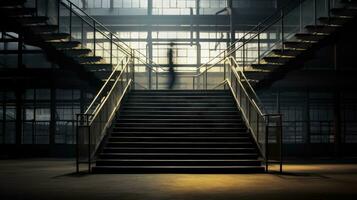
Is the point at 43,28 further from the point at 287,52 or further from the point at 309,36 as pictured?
the point at 309,36

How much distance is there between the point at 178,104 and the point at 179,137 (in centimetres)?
224

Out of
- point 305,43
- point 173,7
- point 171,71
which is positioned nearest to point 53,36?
point 305,43

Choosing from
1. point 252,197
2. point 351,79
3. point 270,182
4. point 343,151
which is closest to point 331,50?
point 351,79

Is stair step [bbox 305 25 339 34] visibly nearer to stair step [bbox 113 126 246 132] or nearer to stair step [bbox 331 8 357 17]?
stair step [bbox 331 8 357 17]

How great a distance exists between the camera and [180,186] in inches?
380

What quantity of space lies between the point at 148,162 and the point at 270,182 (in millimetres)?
3580

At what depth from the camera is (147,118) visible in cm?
1534

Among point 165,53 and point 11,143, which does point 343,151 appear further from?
point 11,143

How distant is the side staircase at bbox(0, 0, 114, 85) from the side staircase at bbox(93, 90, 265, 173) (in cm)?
183

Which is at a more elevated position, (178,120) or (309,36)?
(309,36)

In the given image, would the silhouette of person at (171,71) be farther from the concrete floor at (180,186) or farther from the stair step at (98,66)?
the concrete floor at (180,186)

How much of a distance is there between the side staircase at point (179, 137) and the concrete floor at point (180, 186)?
0.86 m

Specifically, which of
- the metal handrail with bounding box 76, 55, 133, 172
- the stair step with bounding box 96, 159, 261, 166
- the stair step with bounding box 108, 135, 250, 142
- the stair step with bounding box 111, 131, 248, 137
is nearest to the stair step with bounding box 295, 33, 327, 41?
the stair step with bounding box 111, 131, 248, 137

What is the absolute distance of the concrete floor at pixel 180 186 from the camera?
27.3ft
